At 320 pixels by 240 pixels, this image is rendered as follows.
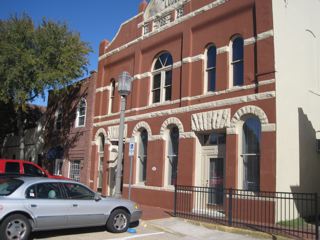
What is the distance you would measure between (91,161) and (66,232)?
1139 centimetres

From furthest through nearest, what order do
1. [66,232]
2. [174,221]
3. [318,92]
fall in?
[318,92] → [174,221] → [66,232]

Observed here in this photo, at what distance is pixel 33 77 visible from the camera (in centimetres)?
2169

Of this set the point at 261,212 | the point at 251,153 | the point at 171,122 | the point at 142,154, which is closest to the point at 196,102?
the point at 171,122

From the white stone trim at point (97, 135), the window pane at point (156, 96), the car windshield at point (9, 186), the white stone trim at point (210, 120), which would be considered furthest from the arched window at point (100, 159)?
the car windshield at point (9, 186)

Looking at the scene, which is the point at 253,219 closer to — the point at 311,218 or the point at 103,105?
the point at 311,218

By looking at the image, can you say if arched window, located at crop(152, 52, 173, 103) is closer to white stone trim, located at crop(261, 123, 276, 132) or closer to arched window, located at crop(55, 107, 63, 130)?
white stone trim, located at crop(261, 123, 276, 132)

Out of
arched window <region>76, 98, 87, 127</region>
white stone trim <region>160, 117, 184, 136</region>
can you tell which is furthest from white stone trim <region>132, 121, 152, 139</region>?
arched window <region>76, 98, 87, 127</region>

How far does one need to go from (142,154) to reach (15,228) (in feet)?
33.0

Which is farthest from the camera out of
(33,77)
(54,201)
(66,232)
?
(33,77)

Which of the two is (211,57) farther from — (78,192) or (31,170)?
(31,170)

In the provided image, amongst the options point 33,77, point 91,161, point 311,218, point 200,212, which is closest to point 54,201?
point 200,212

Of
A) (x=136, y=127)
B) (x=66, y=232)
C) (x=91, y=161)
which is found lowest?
(x=66, y=232)

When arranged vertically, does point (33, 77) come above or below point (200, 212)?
above

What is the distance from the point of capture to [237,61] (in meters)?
14.5
